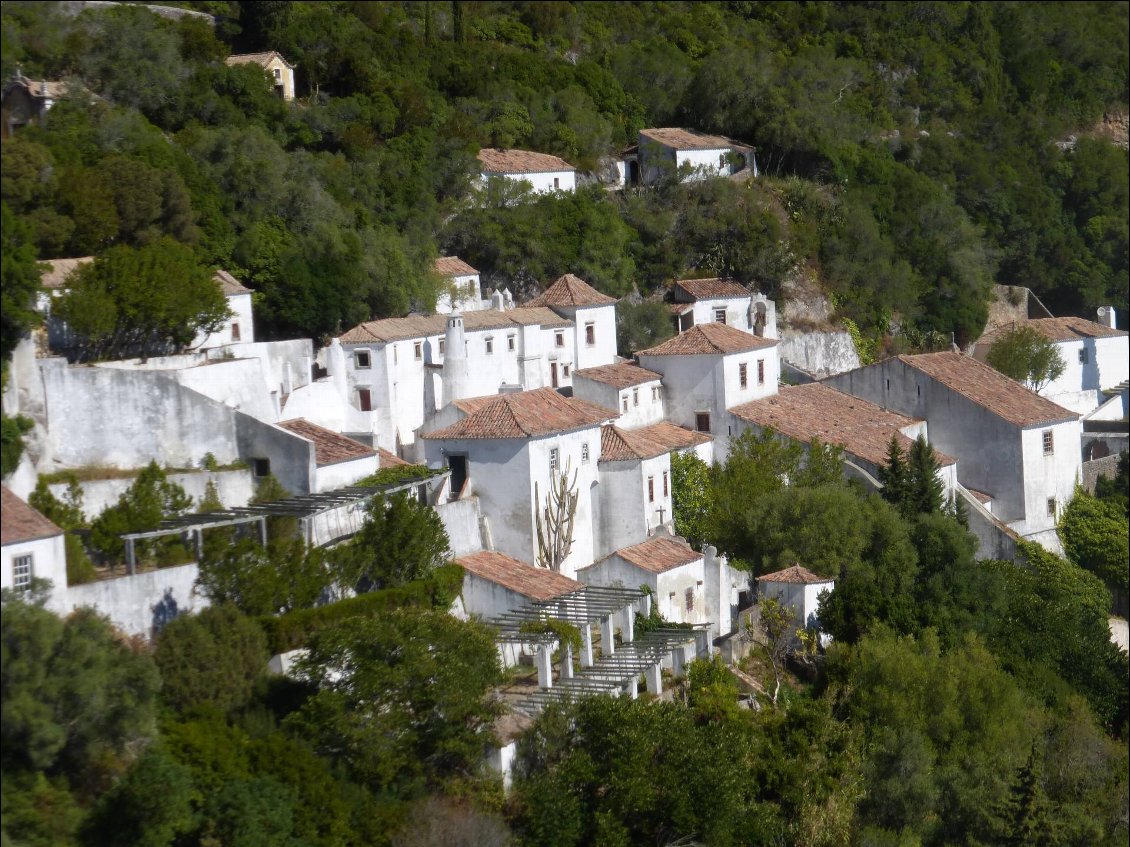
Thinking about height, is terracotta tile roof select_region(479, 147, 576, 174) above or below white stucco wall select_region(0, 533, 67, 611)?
above

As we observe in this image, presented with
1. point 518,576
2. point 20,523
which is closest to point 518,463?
point 518,576

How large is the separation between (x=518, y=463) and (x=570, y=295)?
11.9 meters

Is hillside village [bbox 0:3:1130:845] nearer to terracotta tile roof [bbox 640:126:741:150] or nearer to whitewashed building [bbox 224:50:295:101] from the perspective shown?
whitewashed building [bbox 224:50:295:101]

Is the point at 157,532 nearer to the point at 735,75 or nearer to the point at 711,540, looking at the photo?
the point at 711,540

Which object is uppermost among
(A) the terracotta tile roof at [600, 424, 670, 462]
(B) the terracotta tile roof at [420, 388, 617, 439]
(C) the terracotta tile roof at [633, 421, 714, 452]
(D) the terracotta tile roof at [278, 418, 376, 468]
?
(D) the terracotta tile roof at [278, 418, 376, 468]

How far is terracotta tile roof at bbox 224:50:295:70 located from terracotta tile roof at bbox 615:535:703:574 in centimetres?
2666

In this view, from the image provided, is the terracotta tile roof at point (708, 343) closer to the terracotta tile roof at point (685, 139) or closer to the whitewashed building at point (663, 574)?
the whitewashed building at point (663, 574)

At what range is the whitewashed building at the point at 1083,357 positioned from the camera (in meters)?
59.6

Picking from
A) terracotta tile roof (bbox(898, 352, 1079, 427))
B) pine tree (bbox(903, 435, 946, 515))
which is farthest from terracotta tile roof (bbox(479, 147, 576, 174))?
pine tree (bbox(903, 435, 946, 515))

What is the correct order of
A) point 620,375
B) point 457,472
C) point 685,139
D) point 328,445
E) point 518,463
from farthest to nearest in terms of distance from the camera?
1. point 685,139
2. point 620,375
3. point 457,472
4. point 518,463
5. point 328,445

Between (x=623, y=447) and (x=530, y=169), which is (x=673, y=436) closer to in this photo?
(x=623, y=447)

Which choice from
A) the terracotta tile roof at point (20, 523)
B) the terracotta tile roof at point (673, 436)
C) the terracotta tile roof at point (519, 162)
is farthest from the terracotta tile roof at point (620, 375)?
the terracotta tile roof at point (20, 523)

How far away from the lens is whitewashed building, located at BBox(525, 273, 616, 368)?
49531 millimetres

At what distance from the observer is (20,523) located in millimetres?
29516
